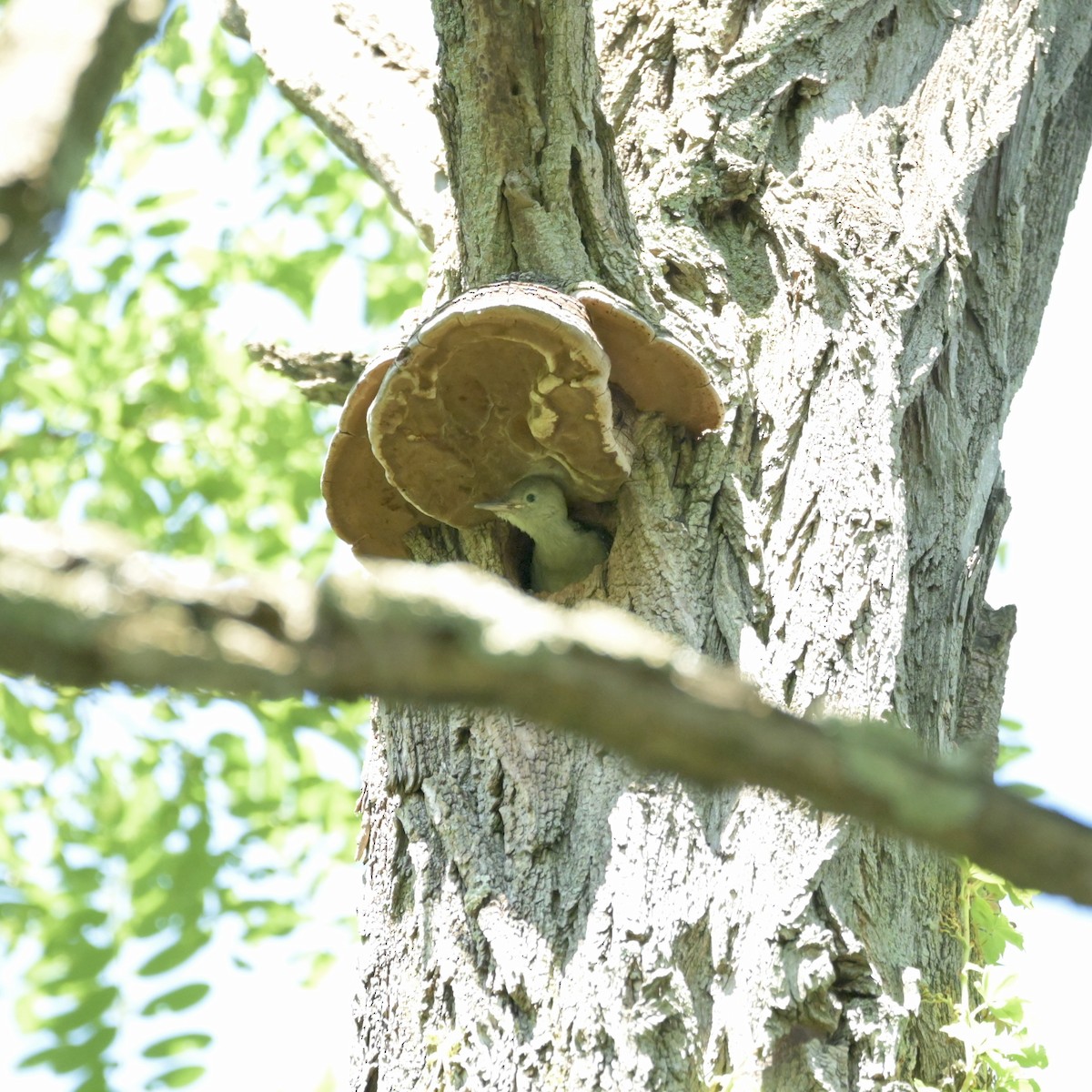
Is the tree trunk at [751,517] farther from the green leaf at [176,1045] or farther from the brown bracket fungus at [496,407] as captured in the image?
the green leaf at [176,1045]

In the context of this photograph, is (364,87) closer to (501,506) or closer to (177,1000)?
(501,506)

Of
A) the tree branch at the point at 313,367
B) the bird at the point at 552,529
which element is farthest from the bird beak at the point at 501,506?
the tree branch at the point at 313,367

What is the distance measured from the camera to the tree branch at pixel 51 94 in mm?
1125

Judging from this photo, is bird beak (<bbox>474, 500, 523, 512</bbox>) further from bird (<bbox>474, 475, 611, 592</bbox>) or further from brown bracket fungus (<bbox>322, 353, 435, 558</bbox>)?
brown bracket fungus (<bbox>322, 353, 435, 558</bbox>)

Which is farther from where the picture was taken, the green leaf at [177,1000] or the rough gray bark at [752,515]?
the green leaf at [177,1000]

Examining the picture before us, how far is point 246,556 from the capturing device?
25.0 ft

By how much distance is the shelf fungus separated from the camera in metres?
3.08

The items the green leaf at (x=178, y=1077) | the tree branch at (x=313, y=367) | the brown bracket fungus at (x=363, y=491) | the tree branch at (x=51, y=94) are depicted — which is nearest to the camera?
the tree branch at (x=51, y=94)

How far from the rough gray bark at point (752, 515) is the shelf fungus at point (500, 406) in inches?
5.3

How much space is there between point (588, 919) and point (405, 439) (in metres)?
1.35

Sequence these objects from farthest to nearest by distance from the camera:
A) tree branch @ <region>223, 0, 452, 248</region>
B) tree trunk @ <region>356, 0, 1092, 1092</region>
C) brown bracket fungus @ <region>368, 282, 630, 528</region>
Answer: tree branch @ <region>223, 0, 452, 248</region> < brown bracket fungus @ <region>368, 282, 630, 528</region> < tree trunk @ <region>356, 0, 1092, 1092</region>

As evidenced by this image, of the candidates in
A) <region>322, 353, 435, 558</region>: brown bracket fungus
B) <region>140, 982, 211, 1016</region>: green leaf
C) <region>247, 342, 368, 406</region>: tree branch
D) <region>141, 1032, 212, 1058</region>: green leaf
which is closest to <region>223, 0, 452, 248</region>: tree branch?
<region>247, 342, 368, 406</region>: tree branch

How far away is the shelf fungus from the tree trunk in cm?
13

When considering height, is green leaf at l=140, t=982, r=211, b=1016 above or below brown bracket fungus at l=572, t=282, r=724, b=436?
below
